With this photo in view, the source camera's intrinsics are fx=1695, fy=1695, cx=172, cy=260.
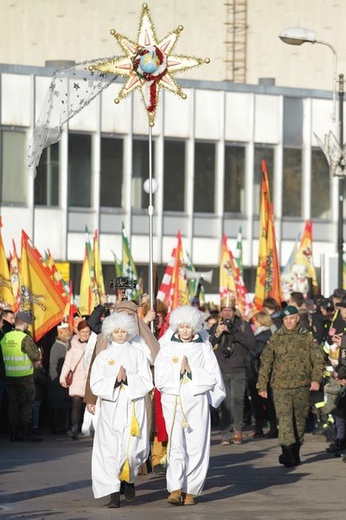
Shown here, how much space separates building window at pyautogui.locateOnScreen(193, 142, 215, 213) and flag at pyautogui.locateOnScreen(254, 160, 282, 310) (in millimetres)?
18333

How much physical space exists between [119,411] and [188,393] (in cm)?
70

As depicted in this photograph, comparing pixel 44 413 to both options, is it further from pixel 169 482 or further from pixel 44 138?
pixel 169 482

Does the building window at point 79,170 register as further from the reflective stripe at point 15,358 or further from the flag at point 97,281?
the reflective stripe at point 15,358

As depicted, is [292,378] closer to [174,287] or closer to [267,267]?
[267,267]

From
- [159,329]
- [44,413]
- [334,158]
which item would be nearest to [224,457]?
[159,329]

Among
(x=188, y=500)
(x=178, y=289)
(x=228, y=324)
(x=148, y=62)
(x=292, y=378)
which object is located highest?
(x=148, y=62)

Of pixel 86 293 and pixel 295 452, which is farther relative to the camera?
pixel 86 293

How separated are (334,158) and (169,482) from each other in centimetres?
1834

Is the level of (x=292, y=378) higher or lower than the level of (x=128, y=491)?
higher

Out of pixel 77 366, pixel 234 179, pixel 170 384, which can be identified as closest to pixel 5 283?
pixel 77 366

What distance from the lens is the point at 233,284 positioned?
33.9 m

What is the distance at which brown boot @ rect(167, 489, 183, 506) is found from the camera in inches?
573

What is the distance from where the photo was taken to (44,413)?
25328mm

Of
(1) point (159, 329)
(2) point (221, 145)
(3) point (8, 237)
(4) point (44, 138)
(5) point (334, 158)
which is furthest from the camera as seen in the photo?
(2) point (221, 145)
